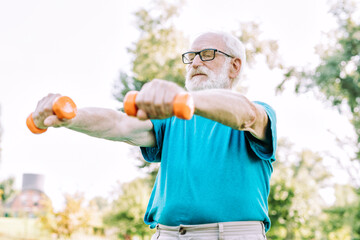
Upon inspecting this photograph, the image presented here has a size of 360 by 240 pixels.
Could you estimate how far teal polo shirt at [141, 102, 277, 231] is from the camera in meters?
2.35

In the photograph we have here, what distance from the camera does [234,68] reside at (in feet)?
9.56

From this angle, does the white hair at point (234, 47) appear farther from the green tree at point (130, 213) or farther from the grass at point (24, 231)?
the grass at point (24, 231)

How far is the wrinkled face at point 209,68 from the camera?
2.79m

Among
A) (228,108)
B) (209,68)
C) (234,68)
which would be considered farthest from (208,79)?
(228,108)

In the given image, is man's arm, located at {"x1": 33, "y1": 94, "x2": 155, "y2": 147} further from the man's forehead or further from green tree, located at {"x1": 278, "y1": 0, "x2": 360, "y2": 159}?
green tree, located at {"x1": 278, "y1": 0, "x2": 360, "y2": 159}

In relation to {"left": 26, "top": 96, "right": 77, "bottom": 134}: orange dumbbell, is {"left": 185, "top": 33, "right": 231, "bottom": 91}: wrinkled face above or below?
above

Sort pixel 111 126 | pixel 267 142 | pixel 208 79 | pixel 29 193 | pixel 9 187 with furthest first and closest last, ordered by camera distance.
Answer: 1. pixel 29 193
2. pixel 9 187
3. pixel 208 79
4. pixel 111 126
5. pixel 267 142

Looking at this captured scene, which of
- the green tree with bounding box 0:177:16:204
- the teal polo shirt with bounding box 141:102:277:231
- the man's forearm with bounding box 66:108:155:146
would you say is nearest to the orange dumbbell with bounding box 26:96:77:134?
the man's forearm with bounding box 66:108:155:146

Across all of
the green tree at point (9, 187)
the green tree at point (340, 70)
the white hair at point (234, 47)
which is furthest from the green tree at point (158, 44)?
the green tree at point (9, 187)

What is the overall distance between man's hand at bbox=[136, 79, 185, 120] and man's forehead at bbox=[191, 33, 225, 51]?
145cm

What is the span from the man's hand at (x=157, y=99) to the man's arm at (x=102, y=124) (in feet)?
1.56

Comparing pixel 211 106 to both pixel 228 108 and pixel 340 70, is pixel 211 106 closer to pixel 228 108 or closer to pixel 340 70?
pixel 228 108

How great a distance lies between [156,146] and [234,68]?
74cm

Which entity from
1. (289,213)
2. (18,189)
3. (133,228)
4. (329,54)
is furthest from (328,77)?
(18,189)
